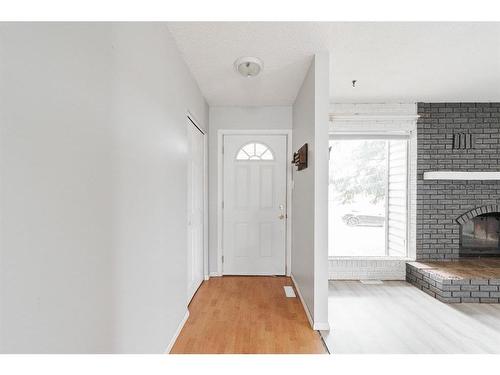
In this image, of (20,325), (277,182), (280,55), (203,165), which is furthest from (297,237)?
(20,325)

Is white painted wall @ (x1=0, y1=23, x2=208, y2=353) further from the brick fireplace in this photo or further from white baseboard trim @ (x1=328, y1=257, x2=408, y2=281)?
the brick fireplace

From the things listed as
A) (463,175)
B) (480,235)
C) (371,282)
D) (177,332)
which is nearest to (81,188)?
(177,332)

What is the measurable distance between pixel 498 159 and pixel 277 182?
2954 millimetres

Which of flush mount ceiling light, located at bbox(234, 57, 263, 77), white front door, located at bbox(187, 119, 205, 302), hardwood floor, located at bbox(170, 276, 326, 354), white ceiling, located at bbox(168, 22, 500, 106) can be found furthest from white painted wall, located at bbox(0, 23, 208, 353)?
white front door, located at bbox(187, 119, 205, 302)

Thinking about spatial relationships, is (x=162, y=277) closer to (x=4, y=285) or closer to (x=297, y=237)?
(x=4, y=285)

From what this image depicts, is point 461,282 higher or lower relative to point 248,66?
lower

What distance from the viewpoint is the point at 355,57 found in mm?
2387

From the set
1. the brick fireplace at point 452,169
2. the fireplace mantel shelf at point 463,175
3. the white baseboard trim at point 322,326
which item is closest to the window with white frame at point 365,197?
the brick fireplace at point 452,169

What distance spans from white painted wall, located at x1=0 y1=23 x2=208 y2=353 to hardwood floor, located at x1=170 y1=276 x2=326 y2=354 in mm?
472

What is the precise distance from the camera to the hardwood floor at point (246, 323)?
1997 millimetres

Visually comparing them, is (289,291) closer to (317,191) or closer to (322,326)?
(322,326)

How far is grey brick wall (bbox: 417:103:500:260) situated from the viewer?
3.57 meters

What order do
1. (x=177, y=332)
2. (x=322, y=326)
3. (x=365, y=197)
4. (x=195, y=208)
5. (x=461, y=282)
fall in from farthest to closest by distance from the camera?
(x=365, y=197) → (x=195, y=208) → (x=461, y=282) → (x=322, y=326) → (x=177, y=332)

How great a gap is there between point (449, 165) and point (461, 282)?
5.10ft
